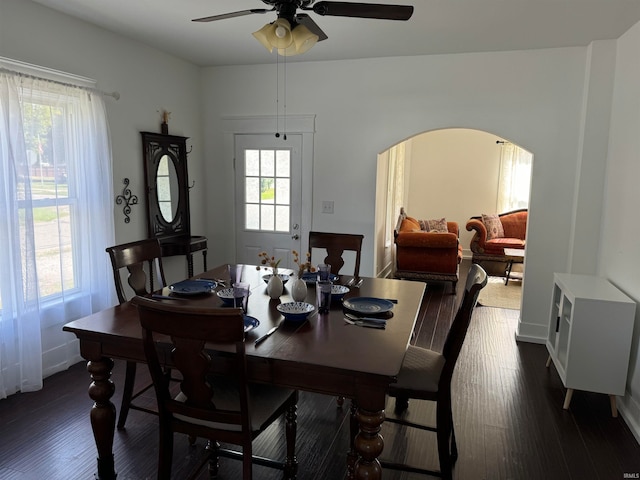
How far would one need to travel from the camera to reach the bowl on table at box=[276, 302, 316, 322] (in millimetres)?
2178

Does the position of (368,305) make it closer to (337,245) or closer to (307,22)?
(337,245)

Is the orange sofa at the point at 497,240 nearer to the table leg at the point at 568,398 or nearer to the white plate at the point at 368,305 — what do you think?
the table leg at the point at 568,398

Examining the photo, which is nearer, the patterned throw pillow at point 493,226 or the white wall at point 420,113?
the white wall at point 420,113

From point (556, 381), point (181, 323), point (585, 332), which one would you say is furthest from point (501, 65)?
point (181, 323)

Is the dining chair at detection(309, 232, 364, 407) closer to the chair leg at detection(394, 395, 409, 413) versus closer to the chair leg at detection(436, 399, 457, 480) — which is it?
the chair leg at detection(394, 395, 409, 413)

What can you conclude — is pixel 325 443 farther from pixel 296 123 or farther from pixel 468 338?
pixel 296 123

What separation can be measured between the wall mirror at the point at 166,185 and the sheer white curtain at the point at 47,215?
55 centimetres

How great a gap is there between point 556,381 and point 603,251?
3.71ft

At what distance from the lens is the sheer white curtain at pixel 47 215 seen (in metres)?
2.95

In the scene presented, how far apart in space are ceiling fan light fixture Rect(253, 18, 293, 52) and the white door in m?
2.53

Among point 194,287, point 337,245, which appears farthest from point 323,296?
point 337,245

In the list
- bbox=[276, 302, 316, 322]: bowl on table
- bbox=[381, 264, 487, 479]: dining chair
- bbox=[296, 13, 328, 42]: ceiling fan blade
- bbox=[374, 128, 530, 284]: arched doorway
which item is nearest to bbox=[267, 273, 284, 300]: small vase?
bbox=[276, 302, 316, 322]: bowl on table

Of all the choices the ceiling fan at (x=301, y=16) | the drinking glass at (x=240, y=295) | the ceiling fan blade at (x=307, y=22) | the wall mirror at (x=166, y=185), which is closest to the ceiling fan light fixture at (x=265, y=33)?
the ceiling fan at (x=301, y=16)

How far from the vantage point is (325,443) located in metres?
2.56
